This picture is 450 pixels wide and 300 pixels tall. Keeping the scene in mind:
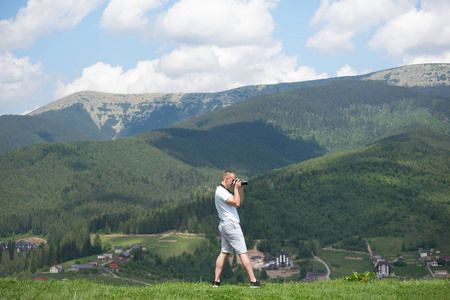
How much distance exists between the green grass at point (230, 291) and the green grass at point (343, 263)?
12999 centimetres

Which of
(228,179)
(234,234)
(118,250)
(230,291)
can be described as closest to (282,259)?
(118,250)

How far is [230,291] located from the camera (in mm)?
18828

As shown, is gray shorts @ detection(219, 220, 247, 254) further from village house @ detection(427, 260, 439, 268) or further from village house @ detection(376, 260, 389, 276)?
village house @ detection(427, 260, 439, 268)

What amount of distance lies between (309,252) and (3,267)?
121154 millimetres

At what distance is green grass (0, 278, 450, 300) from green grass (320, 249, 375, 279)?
129992 millimetres

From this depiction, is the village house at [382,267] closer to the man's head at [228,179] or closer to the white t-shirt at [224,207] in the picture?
the white t-shirt at [224,207]

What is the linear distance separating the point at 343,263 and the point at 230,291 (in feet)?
508

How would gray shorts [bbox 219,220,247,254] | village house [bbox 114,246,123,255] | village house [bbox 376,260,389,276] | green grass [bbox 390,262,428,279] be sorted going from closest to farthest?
gray shorts [bbox 219,220,247,254] → village house [bbox 376,260,389,276] → green grass [bbox 390,262,428,279] → village house [bbox 114,246,123,255]

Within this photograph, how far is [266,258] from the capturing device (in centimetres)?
17725

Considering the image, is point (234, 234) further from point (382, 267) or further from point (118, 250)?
point (118, 250)

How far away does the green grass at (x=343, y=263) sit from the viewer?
151875 millimetres

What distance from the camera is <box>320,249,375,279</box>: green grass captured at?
15188 centimetres

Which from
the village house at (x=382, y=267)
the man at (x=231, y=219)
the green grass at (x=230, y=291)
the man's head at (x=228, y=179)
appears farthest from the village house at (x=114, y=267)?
the man's head at (x=228, y=179)

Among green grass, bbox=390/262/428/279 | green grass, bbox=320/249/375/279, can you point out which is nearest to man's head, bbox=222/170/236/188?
green grass, bbox=320/249/375/279
